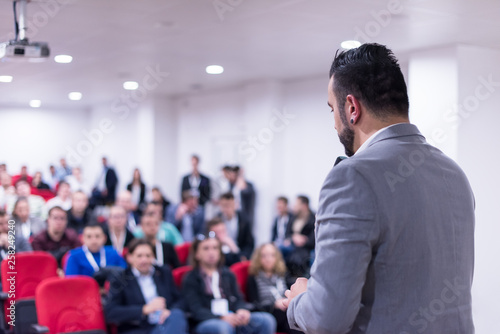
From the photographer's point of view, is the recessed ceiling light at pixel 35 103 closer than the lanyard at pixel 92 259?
No

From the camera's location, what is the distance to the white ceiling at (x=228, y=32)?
4.73m

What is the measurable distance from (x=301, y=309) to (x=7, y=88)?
30.8 feet

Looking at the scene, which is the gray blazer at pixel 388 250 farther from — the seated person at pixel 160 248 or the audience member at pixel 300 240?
the audience member at pixel 300 240

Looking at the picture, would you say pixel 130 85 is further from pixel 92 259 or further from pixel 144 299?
Answer: pixel 144 299

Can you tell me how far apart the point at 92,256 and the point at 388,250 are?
169 inches

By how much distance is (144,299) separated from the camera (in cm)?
443

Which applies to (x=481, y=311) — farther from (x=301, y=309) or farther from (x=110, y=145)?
(x=110, y=145)

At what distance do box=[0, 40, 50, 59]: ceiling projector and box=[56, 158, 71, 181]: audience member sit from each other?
32.6ft

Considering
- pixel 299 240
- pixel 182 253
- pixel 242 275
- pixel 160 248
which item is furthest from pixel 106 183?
pixel 242 275

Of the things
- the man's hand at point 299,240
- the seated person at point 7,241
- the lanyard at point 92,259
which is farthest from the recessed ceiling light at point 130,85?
the lanyard at point 92,259

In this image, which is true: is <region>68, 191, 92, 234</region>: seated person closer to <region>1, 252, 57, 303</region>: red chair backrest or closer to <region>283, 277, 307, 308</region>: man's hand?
<region>1, 252, 57, 303</region>: red chair backrest

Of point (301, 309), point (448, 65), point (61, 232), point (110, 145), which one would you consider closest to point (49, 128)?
point (110, 145)

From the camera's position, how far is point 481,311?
19.9ft

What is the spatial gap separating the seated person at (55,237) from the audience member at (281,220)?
3312 mm
